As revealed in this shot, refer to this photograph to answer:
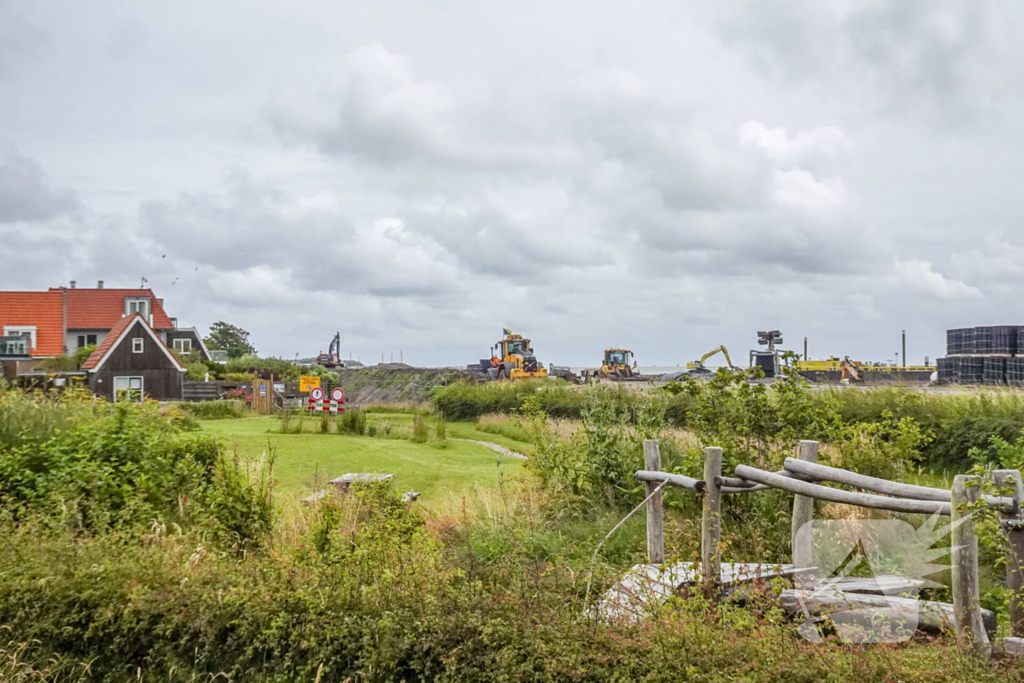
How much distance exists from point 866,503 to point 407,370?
4033 cm

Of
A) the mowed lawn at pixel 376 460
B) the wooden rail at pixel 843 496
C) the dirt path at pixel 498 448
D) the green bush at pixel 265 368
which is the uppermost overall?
the green bush at pixel 265 368

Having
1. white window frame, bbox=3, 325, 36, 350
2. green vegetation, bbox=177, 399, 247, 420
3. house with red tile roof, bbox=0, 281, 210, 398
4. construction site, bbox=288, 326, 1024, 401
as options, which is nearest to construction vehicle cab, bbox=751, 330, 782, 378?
construction site, bbox=288, 326, 1024, 401

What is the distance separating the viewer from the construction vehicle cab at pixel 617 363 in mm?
36656

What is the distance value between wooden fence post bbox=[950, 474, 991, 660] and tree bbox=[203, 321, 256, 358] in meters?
63.7

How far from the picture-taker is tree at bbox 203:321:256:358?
6362cm

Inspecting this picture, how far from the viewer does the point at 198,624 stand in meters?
4.30

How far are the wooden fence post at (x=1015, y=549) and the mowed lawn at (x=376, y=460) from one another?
5322 millimetres

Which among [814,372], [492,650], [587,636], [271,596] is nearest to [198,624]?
[271,596]

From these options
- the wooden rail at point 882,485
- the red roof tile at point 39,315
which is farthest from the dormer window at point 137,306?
the wooden rail at point 882,485

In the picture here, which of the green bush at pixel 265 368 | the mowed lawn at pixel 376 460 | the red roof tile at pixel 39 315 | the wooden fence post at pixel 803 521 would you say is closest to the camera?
the wooden fence post at pixel 803 521

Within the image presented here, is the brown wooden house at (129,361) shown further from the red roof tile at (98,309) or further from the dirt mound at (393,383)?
the red roof tile at (98,309)

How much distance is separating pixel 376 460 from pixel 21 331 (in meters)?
34.4

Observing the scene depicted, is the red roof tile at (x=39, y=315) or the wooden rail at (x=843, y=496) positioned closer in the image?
the wooden rail at (x=843, y=496)

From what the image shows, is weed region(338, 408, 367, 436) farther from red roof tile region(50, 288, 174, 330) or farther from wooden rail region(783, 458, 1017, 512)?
red roof tile region(50, 288, 174, 330)
